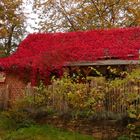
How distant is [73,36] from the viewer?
84.7 feet

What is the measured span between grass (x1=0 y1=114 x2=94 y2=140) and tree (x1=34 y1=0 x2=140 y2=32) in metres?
23.8

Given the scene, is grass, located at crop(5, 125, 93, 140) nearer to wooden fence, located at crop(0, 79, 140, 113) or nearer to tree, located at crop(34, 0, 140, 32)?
wooden fence, located at crop(0, 79, 140, 113)

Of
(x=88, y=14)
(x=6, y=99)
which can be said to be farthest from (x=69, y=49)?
(x=88, y=14)

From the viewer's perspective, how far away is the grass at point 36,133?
48.2 feet

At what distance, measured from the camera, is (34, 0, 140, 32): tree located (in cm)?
3919

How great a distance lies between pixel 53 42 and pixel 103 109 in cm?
1125

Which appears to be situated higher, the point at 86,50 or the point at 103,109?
the point at 86,50

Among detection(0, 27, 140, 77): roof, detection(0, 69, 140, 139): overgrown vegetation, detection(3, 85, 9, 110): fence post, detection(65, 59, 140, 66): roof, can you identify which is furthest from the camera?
detection(0, 27, 140, 77): roof

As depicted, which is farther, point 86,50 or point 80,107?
point 86,50

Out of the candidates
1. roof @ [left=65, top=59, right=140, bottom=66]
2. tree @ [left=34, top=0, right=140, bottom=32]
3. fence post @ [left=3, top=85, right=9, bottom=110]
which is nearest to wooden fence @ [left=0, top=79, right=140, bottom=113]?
fence post @ [left=3, top=85, right=9, bottom=110]

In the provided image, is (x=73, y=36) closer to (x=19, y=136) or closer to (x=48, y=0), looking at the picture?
(x=19, y=136)

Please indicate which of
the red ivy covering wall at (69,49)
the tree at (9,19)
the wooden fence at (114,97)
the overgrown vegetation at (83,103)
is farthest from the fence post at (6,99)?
the tree at (9,19)

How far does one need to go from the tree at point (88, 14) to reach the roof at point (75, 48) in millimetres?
13142

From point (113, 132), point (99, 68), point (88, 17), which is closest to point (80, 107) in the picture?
point (113, 132)
